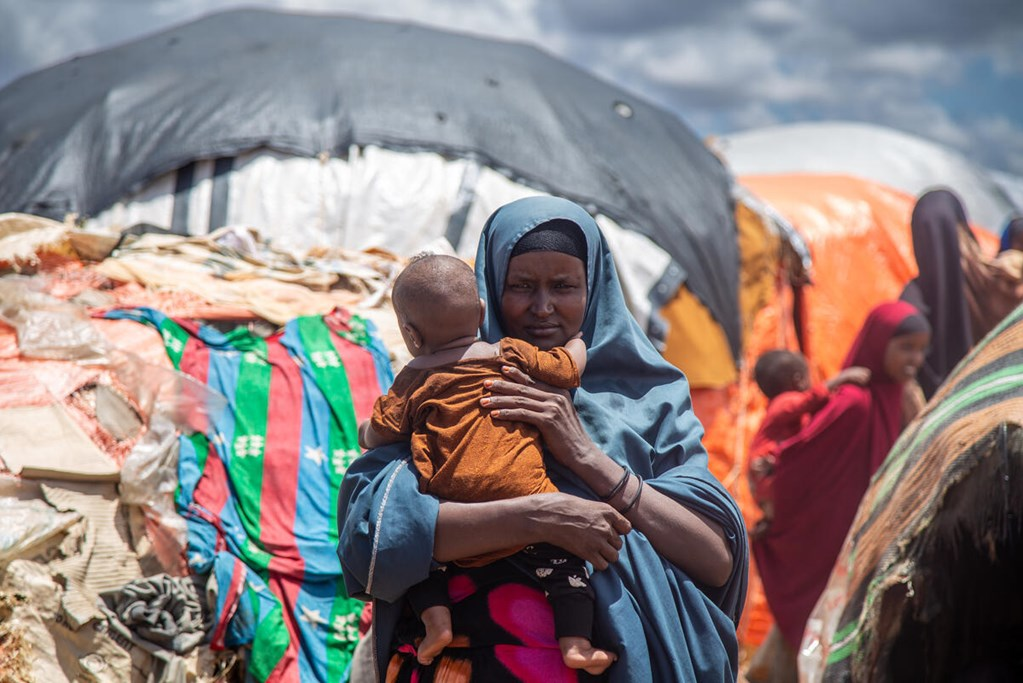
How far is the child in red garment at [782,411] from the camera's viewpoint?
4531 millimetres

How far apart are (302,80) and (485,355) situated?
155 inches

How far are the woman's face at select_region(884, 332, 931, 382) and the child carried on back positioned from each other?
9.78 ft

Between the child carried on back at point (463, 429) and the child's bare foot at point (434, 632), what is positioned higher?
the child carried on back at point (463, 429)

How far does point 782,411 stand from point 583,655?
3031 mm

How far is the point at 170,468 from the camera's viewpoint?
2873 mm

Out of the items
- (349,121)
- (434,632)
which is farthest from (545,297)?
(349,121)

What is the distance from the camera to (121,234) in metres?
3.86

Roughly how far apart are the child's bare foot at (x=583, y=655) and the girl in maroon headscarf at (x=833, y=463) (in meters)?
2.94

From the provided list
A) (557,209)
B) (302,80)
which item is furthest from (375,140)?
(557,209)

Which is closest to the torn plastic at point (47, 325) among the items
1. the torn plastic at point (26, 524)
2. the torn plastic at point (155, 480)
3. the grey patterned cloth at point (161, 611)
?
the torn plastic at point (155, 480)

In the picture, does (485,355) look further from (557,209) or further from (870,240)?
(870,240)

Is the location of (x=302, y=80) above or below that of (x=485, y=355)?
above

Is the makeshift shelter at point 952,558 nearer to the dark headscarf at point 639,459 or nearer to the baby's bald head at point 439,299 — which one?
the dark headscarf at point 639,459

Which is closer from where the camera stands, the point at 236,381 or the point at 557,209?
the point at 557,209
